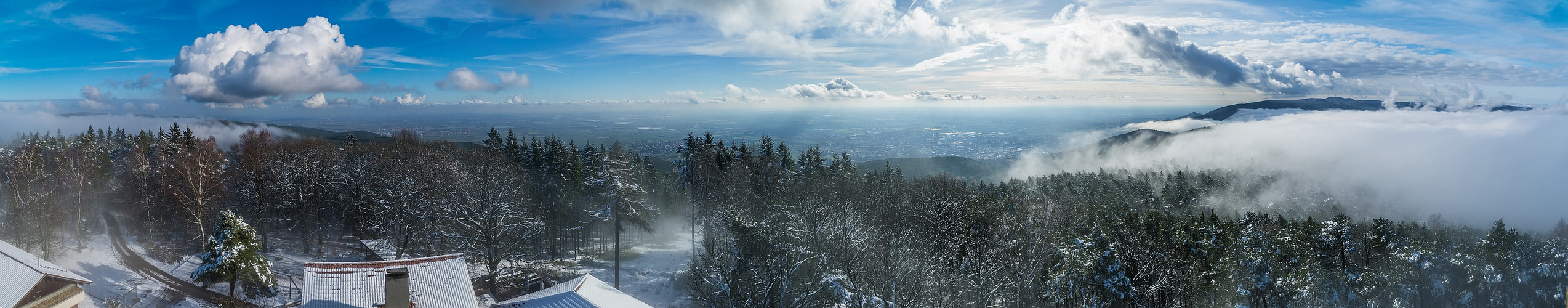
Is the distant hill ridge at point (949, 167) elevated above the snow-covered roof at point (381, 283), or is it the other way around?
the snow-covered roof at point (381, 283)

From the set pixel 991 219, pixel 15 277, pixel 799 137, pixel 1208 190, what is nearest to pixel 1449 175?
pixel 1208 190

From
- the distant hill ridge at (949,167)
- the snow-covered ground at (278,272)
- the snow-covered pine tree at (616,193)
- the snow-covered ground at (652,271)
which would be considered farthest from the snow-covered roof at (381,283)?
the distant hill ridge at (949,167)

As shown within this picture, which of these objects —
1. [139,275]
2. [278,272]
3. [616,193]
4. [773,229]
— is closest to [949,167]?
[616,193]

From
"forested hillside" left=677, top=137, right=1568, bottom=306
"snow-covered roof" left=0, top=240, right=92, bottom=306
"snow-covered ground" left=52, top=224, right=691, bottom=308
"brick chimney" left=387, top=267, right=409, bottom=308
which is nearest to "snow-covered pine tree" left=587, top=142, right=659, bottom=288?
"snow-covered ground" left=52, top=224, right=691, bottom=308

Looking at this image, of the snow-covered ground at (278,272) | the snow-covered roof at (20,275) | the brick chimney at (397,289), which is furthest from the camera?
the snow-covered ground at (278,272)

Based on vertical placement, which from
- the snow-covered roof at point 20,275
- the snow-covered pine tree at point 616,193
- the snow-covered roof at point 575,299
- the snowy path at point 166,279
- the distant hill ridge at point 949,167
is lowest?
the distant hill ridge at point 949,167

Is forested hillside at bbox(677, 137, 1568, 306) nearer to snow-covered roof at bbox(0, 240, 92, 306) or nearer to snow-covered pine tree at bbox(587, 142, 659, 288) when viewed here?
snow-covered pine tree at bbox(587, 142, 659, 288)

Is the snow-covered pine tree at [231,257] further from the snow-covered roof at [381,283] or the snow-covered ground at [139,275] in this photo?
the snow-covered roof at [381,283]
